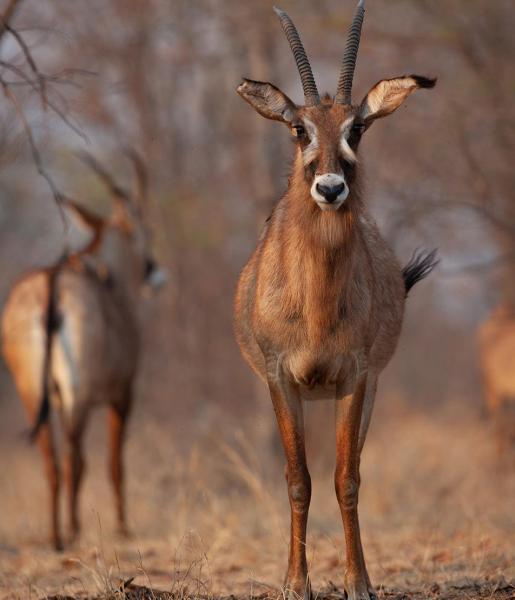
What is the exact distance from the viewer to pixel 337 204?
5.36 metres

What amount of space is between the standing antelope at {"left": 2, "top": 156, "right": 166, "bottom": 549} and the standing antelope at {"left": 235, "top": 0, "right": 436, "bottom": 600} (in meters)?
4.52

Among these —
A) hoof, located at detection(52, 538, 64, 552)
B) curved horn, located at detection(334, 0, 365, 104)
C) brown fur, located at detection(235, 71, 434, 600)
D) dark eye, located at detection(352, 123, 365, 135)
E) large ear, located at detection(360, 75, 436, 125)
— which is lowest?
hoof, located at detection(52, 538, 64, 552)

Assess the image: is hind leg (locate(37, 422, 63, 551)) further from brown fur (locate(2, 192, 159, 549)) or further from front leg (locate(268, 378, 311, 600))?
front leg (locate(268, 378, 311, 600))

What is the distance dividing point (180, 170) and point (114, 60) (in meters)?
2.63

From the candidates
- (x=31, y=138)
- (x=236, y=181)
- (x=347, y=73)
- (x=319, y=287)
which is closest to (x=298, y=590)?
(x=319, y=287)

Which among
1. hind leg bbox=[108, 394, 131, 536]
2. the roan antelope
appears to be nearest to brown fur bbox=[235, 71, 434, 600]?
hind leg bbox=[108, 394, 131, 536]

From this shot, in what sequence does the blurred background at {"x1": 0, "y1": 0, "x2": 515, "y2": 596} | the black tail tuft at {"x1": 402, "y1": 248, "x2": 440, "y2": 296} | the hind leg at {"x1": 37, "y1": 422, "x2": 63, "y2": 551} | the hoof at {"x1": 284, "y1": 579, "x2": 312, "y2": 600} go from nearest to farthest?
1. the hoof at {"x1": 284, "y1": 579, "x2": 312, "y2": 600}
2. the black tail tuft at {"x1": 402, "y1": 248, "x2": 440, "y2": 296}
3. the hind leg at {"x1": 37, "y1": 422, "x2": 63, "y2": 551}
4. the blurred background at {"x1": 0, "y1": 0, "x2": 515, "y2": 596}

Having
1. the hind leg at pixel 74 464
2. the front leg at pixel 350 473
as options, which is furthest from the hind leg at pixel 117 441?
the front leg at pixel 350 473

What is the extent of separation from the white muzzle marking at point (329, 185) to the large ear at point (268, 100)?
21.4 inches

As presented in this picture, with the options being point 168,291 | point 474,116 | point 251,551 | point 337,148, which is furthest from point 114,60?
point 337,148

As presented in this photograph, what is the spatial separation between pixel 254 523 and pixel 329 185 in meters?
5.11

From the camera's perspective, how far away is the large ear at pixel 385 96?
5707 mm

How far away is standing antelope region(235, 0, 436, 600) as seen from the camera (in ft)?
18.3

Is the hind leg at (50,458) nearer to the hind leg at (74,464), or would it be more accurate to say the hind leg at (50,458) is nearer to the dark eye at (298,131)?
the hind leg at (74,464)
